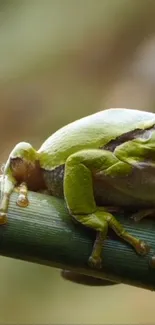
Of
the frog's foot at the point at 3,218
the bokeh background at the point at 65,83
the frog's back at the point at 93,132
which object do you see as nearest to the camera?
the frog's foot at the point at 3,218

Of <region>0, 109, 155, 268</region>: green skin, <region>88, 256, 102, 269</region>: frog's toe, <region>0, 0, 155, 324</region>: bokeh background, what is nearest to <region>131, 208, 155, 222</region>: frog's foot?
<region>0, 109, 155, 268</region>: green skin

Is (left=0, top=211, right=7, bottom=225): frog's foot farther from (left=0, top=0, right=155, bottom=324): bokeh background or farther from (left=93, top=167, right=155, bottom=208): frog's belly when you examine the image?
(left=0, top=0, right=155, bottom=324): bokeh background

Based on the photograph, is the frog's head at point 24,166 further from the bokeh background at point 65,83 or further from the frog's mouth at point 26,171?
the bokeh background at point 65,83

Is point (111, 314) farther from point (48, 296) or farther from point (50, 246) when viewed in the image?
point (50, 246)

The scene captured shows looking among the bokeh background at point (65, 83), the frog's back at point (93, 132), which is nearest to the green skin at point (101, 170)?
the frog's back at point (93, 132)

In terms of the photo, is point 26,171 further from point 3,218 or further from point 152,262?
point 152,262

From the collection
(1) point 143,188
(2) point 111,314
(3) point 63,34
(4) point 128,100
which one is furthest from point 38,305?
(1) point 143,188

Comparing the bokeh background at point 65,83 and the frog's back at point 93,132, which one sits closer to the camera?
the frog's back at point 93,132
